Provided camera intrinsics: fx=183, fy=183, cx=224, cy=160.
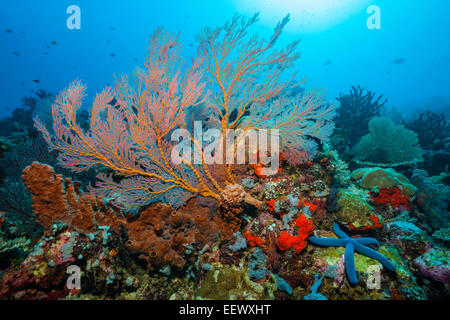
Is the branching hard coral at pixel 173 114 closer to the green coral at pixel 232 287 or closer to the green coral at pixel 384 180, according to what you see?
the green coral at pixel 232 287

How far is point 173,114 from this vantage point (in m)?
3.38

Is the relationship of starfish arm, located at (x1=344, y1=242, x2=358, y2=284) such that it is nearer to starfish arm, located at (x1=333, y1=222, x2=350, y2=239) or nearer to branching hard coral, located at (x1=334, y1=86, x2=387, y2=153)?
starfish arm, located at (x1=333, y1=222, x2=350, y2=239)

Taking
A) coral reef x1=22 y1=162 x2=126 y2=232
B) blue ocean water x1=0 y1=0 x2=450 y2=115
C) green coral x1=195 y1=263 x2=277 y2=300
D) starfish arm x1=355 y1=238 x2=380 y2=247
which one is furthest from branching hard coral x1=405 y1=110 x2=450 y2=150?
blue ocean water x1=0 y1=0 x2=450 y2=115

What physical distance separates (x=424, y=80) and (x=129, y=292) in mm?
132284

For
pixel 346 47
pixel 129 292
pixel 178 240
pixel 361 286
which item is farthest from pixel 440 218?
pixel 346 47

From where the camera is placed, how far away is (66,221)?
9.46 ft

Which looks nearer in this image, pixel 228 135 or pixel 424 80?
pixel 228 135

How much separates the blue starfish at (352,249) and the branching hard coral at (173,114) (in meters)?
1.57

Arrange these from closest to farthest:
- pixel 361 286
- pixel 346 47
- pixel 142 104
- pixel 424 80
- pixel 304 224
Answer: pixel 361 286 < pixel 304 224 < pixel 142 104 < pixel 424 80 < pixel 346 47

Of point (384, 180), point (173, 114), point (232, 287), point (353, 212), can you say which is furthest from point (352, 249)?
point (173, 114)

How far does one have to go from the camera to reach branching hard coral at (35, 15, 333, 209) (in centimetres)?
343

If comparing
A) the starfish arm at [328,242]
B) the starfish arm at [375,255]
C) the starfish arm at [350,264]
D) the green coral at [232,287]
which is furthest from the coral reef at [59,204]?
the starfish arm at [375,255]

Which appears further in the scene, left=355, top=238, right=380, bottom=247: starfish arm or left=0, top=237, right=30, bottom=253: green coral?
left=355, top=238, right=380, bottom=247: starfish arm
